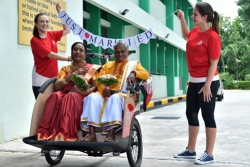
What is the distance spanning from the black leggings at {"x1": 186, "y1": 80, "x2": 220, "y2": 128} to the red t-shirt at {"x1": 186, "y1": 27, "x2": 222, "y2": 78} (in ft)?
0.57

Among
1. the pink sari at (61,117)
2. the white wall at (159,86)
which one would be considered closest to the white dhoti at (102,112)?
the pink sari at (61,117)

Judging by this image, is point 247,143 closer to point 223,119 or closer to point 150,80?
point 150,80

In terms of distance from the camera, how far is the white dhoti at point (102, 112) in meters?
4.38

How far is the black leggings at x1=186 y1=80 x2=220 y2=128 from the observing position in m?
5.18

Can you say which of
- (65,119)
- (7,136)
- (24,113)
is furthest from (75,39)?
(65,119)

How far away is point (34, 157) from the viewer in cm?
560

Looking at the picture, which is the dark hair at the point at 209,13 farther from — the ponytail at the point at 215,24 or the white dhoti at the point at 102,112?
the white dhoti at the point at 102,112

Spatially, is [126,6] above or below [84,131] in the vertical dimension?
above

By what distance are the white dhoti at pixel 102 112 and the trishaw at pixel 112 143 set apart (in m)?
0.08

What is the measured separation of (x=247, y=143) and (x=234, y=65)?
143ft

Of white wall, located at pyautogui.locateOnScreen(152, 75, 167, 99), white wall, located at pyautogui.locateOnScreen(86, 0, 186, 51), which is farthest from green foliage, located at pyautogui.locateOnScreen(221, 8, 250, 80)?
white wall, located at pyautogui.locateOnScreen(86, 0, 186, 51)

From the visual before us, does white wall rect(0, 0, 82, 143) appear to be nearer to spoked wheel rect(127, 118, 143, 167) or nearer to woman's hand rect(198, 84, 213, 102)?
spoked wheel rect(127, 118, 143, 167)

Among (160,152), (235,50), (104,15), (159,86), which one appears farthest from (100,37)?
(235,50)

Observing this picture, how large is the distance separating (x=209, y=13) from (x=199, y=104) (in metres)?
1.16
